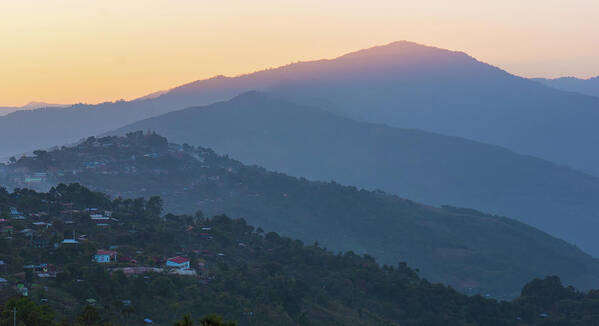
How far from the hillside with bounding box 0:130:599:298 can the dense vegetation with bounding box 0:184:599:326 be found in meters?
37.5

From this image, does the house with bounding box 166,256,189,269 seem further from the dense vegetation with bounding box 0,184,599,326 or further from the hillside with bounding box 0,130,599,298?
the hillside with bounding box 0,130,599,298

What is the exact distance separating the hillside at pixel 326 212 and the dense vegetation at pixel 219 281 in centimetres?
3747

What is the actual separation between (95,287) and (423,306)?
32.0 m

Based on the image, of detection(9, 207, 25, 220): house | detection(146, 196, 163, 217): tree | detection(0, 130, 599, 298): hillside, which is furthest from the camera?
detection(0, 130, 599, 298): hillside

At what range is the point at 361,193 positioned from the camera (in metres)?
147

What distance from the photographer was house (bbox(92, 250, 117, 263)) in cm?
5741

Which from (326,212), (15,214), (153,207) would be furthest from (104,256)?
(326,212)

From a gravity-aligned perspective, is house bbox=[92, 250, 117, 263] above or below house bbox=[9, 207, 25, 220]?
below

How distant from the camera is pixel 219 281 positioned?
193ft

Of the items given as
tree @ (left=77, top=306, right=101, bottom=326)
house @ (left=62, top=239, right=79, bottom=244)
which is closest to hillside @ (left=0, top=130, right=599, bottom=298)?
house @ (left=62, top=239, right=79, bottom=244)

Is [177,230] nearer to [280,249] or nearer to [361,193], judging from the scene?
[280,249]

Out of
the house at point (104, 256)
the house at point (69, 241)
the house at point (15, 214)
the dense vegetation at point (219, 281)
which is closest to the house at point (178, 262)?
the dense vegetation at point (219, 281)

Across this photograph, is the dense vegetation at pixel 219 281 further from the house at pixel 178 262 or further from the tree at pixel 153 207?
the house at pixel 178 262

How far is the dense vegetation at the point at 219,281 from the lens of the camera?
5025 cm
